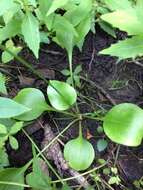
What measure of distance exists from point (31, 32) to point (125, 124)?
39 centimetres

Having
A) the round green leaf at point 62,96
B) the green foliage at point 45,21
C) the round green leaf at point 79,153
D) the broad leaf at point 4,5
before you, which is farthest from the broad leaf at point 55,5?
the round green leaf at point 79,153

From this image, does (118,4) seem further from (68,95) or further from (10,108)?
(10,108)

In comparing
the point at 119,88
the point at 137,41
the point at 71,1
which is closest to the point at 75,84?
the point at 119,88

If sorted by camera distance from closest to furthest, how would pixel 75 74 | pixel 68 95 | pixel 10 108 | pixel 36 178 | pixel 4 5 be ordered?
pixel 10 108 < pixel 4 5 < pixel 36 178 < pixel 68 95 < pixel 75 74

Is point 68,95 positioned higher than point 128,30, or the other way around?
point 128,30

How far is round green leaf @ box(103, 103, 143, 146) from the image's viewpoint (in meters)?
1.11

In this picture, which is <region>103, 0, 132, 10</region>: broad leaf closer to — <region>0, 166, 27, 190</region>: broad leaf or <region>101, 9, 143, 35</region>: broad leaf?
<region>101, 9, 143, 35</region>: broad leaf

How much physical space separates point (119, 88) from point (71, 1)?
1.19ft

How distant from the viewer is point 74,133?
1.30 meters

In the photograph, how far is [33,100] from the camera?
1.25m

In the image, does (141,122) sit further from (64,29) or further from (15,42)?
(15,42)

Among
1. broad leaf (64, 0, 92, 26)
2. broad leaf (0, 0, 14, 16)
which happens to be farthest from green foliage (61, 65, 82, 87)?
broad leaf (0, 0, 14, 16)

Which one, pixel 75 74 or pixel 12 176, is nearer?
pixel 12 176

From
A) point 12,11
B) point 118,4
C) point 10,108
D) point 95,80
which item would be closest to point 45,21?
point 12,11
